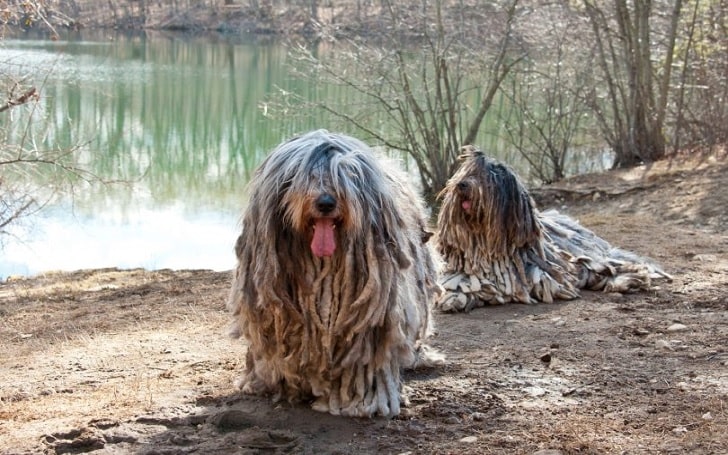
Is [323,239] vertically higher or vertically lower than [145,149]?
higher

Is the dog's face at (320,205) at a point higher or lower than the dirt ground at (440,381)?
higher

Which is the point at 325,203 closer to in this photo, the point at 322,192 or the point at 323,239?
the point at 322,192

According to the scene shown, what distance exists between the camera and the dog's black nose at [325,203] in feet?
12.3

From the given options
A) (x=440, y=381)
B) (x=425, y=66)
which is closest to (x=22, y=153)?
(x=425, y=66)

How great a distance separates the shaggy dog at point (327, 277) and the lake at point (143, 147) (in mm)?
4641

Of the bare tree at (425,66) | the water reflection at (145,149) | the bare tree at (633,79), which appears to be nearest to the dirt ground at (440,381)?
the water reflection at (145,149)

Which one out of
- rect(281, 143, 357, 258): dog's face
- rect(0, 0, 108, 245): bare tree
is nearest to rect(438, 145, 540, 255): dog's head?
rect(281, 143, 357, 258): dog's face

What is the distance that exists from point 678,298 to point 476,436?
125 inches

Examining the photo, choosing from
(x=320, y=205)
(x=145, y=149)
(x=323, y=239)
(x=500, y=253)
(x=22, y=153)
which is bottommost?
(x=145, y=149)

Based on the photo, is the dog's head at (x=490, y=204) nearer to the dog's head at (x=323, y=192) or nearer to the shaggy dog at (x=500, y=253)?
the shaggy dog at (x=500, y=253)

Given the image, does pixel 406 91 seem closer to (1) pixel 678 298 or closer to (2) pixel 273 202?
(1) pixel 678 298

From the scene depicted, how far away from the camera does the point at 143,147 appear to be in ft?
65.0

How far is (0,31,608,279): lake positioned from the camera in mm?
12867

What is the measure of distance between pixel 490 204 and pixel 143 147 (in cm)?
1455
